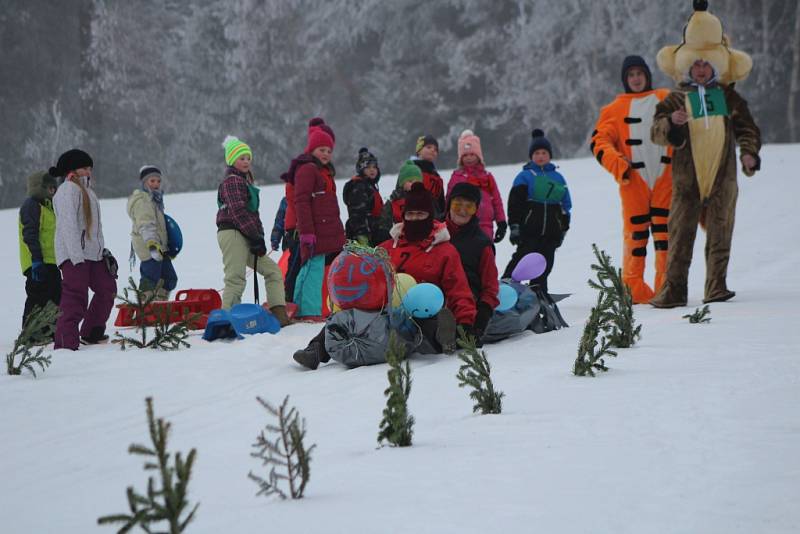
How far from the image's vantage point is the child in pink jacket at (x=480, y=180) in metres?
9.11

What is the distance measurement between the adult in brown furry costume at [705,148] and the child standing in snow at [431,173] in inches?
81.8

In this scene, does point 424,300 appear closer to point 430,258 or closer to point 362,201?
point 430,258

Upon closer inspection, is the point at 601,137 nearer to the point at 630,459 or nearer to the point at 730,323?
the point at 730,323

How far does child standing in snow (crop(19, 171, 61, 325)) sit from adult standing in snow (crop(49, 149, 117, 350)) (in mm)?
874

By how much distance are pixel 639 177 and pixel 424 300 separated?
3.01 metres

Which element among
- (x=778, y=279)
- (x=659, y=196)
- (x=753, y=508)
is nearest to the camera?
(x=753, y=508)

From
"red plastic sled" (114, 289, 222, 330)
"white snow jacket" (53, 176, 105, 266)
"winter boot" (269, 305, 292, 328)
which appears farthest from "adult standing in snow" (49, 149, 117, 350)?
"winter boot" (269, 305, 292, 328)

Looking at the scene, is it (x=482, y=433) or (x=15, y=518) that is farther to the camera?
(x=482, y=433)

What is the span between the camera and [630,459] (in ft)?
11.1

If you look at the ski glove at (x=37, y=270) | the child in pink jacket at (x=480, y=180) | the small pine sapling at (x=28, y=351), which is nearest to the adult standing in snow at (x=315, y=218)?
the child in pink jacket at (x=480, y=180)

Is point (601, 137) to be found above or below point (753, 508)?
above

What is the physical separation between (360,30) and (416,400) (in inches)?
1201

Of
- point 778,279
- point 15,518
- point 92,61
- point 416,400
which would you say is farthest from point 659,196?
point 92,61

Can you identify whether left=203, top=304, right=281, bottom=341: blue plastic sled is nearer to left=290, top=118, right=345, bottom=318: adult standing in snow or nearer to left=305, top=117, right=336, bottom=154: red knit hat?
left=290, top=118, right=345, bottom=318: adult standing in snow
